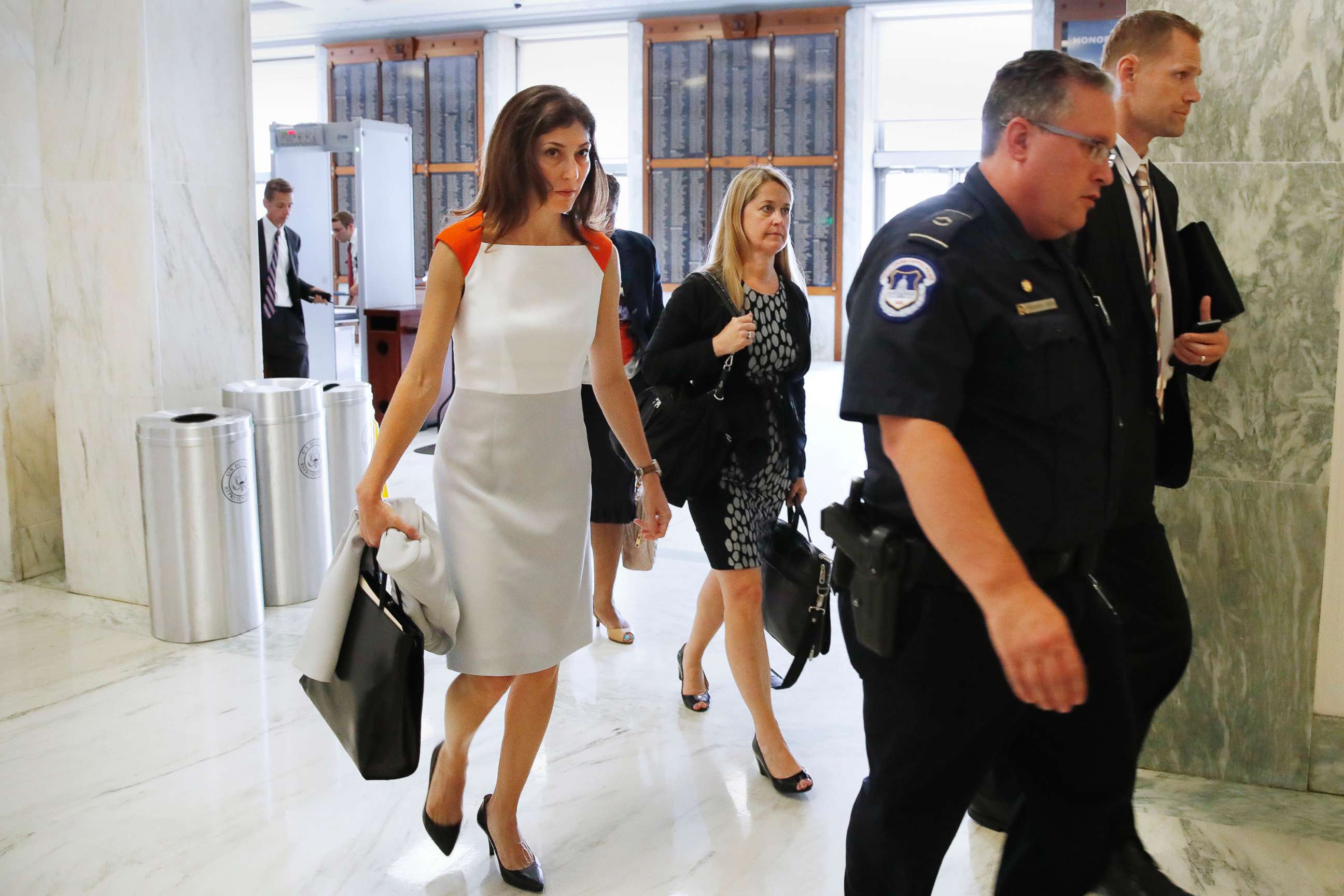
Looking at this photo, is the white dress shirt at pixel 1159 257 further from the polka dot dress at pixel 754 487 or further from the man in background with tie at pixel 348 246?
the man in background with tie at pixel 348 246

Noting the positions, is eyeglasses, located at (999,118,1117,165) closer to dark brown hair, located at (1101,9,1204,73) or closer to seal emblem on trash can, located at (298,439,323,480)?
dark brown hair, located at (1101,9,1204,73)

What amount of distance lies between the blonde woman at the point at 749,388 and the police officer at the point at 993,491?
1.06m

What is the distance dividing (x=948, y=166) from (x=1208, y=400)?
8.92 m

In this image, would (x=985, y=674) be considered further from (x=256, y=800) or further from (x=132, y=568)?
(x=132, y=568)

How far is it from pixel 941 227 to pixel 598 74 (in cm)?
1128

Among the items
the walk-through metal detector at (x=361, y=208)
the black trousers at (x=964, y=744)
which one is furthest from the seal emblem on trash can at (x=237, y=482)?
the walk-through metal detector at (x=361, y=208)

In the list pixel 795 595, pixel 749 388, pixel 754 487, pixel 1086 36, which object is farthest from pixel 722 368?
pixel 1086 36

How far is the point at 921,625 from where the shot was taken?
61.7 inches

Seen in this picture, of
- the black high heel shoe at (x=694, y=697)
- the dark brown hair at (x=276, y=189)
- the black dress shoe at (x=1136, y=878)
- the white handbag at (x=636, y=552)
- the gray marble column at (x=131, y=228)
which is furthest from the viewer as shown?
the dark brown hair at (x=276, y=189)

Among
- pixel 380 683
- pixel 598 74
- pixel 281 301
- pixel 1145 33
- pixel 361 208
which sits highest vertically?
pixel 598 74

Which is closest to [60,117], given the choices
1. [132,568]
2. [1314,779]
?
[132,568]

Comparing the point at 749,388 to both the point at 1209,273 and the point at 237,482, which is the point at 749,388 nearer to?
the point at 1209,273

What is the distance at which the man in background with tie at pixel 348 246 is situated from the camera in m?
8.41

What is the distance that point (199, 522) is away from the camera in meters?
3.71
